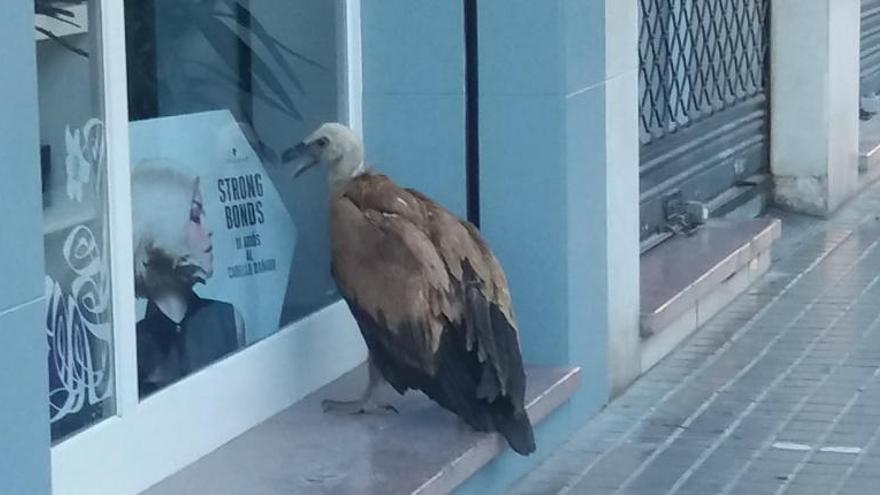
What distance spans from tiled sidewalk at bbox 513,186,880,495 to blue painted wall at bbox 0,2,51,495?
2283 millimetres

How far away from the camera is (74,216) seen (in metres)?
4.50

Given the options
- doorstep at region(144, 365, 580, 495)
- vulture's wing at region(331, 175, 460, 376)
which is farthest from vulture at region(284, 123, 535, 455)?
doorstep at region(144, 365, 580, 495)

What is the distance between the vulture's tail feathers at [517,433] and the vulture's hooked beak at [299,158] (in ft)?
3.10

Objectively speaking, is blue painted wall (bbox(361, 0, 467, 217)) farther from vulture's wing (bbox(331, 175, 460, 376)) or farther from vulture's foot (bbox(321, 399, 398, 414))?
vulture's foot (bbox(321, 399, 398, 414))

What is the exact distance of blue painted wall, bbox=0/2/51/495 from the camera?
339 centimetres

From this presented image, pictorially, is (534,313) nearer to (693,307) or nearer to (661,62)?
(693,307)

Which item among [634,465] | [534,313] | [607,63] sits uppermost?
[607,63]

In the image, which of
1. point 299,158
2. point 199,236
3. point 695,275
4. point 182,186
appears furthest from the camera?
point 695,275

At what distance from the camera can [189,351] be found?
5066 mm

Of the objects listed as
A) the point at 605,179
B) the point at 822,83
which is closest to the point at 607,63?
the point at 605,179

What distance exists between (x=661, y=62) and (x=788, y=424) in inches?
113

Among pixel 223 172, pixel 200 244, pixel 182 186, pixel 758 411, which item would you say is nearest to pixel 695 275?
pixel 758 411

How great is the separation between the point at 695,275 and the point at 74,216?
3347 millimetres

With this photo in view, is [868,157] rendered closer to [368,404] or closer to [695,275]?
[695,275]
